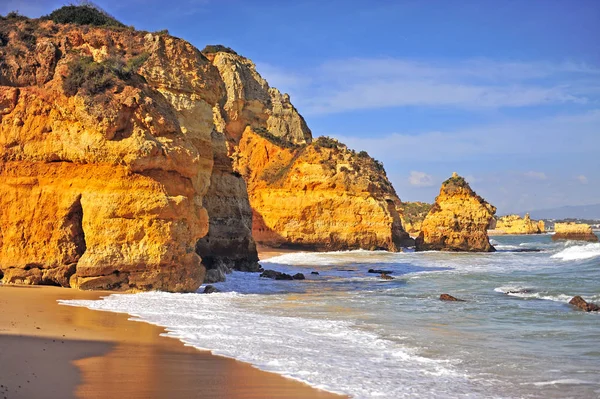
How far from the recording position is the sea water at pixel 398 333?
7.82 meters

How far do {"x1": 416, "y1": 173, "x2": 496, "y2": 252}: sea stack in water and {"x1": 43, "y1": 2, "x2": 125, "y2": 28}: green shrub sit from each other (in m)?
32.0

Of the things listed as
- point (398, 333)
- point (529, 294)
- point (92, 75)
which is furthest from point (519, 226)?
point (398, 333)

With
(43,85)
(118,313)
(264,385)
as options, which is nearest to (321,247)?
(43,85)

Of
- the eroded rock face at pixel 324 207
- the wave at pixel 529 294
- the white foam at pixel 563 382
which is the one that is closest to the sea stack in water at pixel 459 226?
the eroded rock face at pixel 324 207

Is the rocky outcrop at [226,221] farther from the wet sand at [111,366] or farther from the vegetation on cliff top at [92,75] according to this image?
the wet sand at [111,366]

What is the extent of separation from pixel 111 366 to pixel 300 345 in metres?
3.22

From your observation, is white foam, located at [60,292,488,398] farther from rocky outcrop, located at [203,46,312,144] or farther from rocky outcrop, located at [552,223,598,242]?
rocky outcrop, located at [552,223,598,242]

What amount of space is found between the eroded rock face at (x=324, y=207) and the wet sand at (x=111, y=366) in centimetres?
3515

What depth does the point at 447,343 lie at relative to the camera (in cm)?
1048

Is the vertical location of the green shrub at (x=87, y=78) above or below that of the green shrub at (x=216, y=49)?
below

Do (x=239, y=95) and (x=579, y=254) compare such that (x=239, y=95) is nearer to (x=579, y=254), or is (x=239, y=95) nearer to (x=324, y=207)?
(x=324, y=207)

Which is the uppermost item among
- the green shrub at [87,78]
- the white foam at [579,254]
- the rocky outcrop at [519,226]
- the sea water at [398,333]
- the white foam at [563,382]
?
the green shrub at [87,78]

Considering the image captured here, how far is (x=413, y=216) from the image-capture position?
99.3 metres

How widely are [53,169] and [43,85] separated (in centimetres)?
236
